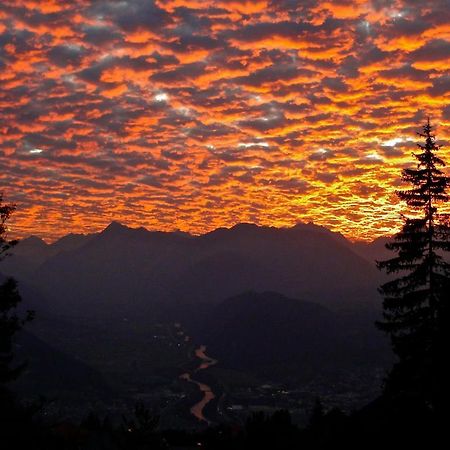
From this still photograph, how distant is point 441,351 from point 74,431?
149ft

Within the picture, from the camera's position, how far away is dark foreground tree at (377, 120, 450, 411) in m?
25.1

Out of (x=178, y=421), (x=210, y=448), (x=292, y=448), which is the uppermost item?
(x=292, y=448)

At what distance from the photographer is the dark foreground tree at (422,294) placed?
2508 centimetres

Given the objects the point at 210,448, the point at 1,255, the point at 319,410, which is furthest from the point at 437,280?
the point at 319,410

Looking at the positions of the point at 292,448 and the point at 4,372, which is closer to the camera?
the point at 4,372

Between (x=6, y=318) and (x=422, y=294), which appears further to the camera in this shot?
(x=6, y=318)

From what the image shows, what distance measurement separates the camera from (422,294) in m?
26.4

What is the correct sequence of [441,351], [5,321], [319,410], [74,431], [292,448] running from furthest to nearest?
[319,410]
[74,431]
[292,448]
[5,321]
[441,351]

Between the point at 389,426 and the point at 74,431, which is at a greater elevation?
the point at 389,426

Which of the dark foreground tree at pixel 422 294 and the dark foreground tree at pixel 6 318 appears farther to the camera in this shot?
the dark foreground tree at pixel 6 318

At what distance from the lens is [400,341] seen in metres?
26.0

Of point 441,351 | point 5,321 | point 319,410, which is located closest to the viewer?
point 441,351

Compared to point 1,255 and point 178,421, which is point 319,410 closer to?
point 1,255

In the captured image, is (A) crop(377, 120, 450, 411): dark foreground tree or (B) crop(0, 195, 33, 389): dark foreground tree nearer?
(A) crop(377, 120, 450, 411): dark foreground tree
